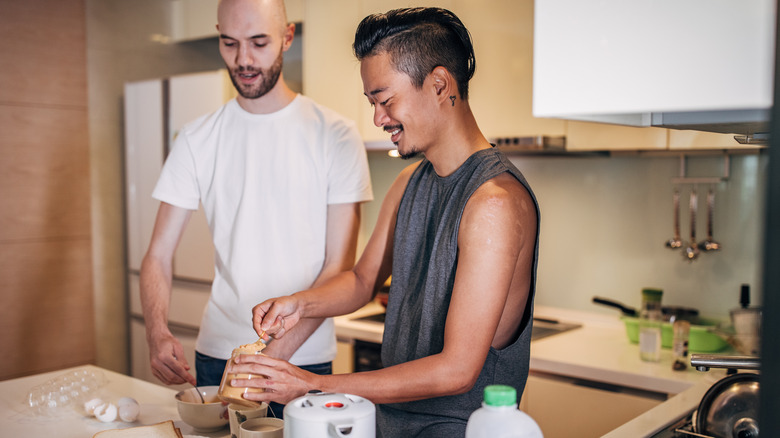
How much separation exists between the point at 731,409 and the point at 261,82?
52.1 inches

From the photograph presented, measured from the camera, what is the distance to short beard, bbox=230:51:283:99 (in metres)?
1.82

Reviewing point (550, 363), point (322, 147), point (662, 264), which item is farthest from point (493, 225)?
point (662, 264)

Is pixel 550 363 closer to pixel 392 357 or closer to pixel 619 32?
pixel 392 357

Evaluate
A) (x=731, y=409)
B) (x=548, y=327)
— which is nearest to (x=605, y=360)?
(x=548, y=327)

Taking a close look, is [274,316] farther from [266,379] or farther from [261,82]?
[261,82]

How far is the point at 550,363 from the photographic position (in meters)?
2.29

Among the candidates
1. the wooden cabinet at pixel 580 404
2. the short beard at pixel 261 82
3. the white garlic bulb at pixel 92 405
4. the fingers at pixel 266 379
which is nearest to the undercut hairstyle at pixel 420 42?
the short beard at pixel 261 82

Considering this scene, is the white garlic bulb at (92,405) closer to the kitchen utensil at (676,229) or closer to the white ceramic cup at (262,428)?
the white ceramic cup at (262,428)

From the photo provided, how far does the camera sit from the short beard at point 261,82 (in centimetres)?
182

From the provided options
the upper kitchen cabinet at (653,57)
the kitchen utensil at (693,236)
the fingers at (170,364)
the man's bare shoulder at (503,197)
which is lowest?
the fingers at (170,364)

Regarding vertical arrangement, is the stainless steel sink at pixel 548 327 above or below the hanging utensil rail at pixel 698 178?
below

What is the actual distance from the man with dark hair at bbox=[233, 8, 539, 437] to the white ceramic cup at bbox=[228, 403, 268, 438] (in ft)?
0.49

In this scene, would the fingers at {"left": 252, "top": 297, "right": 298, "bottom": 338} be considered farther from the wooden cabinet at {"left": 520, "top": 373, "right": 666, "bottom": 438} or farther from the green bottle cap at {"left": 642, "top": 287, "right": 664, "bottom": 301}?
the green bottle cap at {"left": 642, "top": 287, "right": 664, "bottom": 301}

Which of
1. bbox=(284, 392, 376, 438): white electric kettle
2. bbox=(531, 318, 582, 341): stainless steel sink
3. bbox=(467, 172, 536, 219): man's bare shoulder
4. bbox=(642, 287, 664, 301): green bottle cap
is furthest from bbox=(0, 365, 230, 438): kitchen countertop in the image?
bbox=(642, 287, 664, 301): green bottle cap
